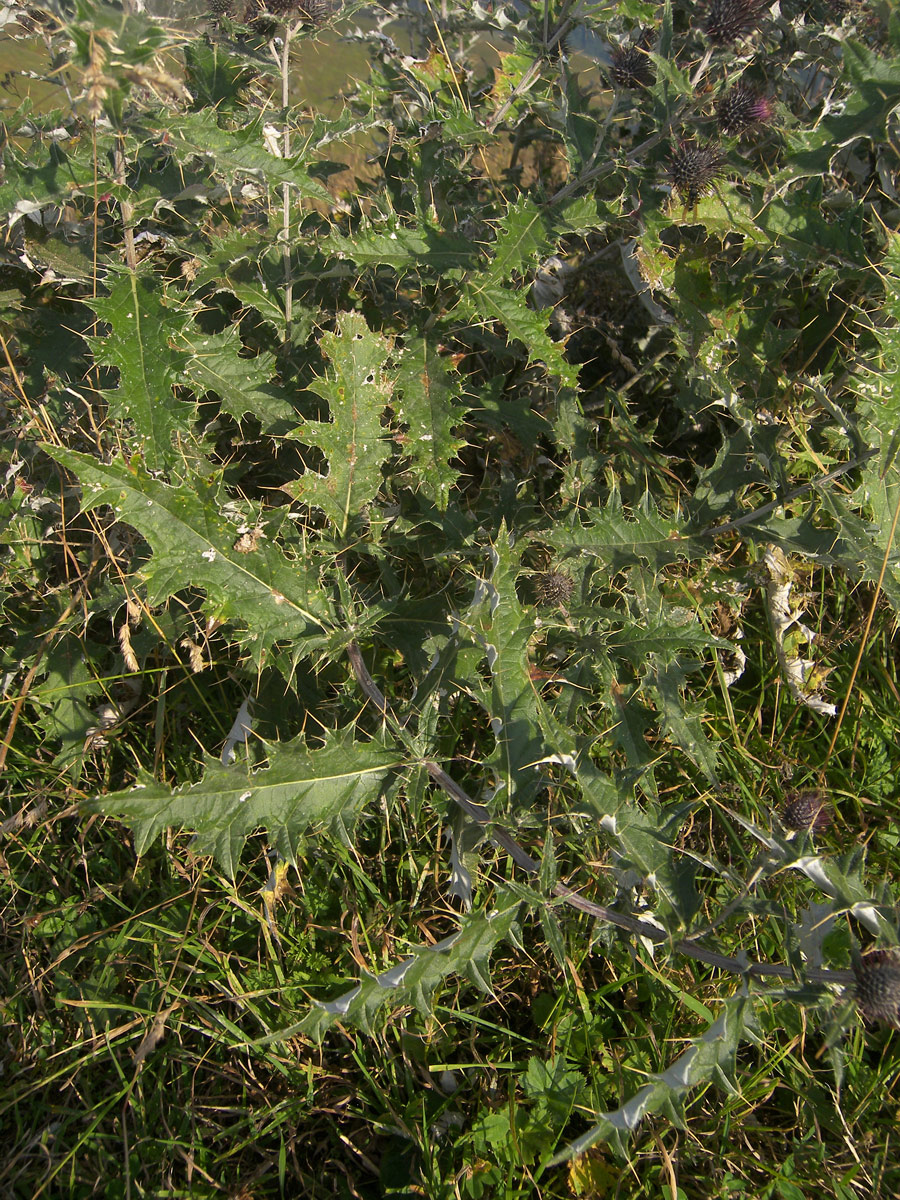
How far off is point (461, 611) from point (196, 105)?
6.12ft

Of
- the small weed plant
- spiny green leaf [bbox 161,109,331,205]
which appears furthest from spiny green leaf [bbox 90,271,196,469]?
spiny green leaf [bbox 161,109,331,205]

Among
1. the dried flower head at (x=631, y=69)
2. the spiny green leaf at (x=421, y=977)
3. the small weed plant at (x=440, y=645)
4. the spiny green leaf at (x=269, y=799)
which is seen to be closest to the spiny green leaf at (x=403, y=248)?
the small weed plant at (x=440, y=645)

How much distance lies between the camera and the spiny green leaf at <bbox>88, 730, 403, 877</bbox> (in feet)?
5.99

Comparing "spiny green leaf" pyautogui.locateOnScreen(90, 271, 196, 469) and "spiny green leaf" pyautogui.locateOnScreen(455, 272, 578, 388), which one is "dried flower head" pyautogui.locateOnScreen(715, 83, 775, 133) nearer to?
"spiny green leaf" pyautogui.locateOnScreen(455, 272, 578, 388)

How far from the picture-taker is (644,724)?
2.39m

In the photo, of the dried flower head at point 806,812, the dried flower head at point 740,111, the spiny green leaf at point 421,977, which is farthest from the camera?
the dried flower head at point 740,111

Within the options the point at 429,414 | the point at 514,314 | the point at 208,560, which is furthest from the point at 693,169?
the point at 208,560

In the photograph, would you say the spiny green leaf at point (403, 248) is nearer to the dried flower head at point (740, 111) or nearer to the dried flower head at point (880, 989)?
the dried flower head at point (740, 111)

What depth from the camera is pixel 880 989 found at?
1.57m

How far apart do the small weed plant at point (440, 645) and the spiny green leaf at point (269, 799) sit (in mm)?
10

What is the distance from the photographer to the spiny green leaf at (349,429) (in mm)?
2324

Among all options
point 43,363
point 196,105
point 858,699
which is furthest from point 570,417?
point 43,363

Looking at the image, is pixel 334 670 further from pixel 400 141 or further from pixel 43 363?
pixel 400 141

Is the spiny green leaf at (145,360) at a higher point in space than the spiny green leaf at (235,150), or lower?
lower
